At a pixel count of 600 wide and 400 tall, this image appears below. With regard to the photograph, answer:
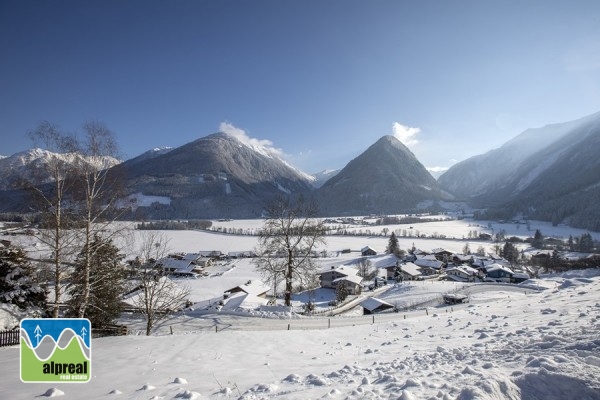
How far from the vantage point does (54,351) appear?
880 centimetres

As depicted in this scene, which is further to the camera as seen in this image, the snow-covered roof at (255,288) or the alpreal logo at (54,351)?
the snow-covered roof at (255,288)

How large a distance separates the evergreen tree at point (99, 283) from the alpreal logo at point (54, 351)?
1700 mm

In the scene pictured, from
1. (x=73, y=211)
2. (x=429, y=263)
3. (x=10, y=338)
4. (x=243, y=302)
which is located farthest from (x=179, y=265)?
(x=73, y=211)

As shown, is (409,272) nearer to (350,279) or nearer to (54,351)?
(350,279)

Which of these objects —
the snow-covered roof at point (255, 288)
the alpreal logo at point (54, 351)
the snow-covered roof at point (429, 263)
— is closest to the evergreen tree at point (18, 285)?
the alpreal logo at point (54, 351)

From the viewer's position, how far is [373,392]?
588 centimetres

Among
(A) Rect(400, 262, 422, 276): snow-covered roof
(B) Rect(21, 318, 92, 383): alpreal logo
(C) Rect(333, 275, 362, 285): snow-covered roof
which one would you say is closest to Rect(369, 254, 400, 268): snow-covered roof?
(A) Rect(400, 262, 422, 276): snow-covered roof

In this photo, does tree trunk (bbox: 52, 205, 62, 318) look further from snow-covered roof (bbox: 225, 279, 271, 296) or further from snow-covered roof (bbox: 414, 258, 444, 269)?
snow-covered roof (bbox: 414, 258, 444, 269)

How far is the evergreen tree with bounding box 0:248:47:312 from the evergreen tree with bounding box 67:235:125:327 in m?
3.10

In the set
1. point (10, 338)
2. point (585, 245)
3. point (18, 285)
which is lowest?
point (585, 245)

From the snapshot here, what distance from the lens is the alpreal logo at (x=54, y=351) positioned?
25.6ft

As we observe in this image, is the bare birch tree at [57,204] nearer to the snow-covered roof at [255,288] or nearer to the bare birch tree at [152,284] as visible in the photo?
the bare birch tree at [152,284]

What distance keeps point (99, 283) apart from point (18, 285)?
5.94 m

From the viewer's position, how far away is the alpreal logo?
7.81 metres
